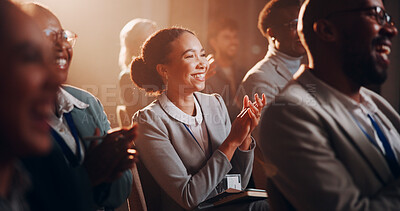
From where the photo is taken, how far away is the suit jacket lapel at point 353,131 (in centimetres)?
132

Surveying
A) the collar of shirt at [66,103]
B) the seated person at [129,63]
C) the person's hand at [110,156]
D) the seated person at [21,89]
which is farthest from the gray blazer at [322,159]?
the seated person at [129,63]

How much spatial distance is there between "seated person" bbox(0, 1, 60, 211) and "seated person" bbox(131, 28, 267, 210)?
1.15 meters

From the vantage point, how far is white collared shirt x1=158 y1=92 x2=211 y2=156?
2.11 m

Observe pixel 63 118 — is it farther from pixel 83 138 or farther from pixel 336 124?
pixel 336 124

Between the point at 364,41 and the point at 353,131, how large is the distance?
1.07 ft

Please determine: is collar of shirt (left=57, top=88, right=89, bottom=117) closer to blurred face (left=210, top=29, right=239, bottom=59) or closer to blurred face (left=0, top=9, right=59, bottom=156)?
blurred face (left=0, top=9, right=59, bottom=156)

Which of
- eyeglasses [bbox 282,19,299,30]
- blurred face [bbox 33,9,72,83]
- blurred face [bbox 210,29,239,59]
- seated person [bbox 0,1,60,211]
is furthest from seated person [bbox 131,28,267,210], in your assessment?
blurred face [bbox 210,29,239,59]

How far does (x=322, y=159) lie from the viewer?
1.30 meters

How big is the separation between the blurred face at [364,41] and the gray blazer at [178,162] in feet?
2.52

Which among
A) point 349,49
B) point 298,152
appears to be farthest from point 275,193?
point 349,49

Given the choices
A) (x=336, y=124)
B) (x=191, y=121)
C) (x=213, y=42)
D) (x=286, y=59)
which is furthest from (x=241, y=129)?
(x=213, y=42)

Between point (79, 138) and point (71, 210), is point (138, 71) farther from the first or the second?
point (71, 210)

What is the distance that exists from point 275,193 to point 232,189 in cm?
61

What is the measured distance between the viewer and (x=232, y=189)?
6.58 ft
